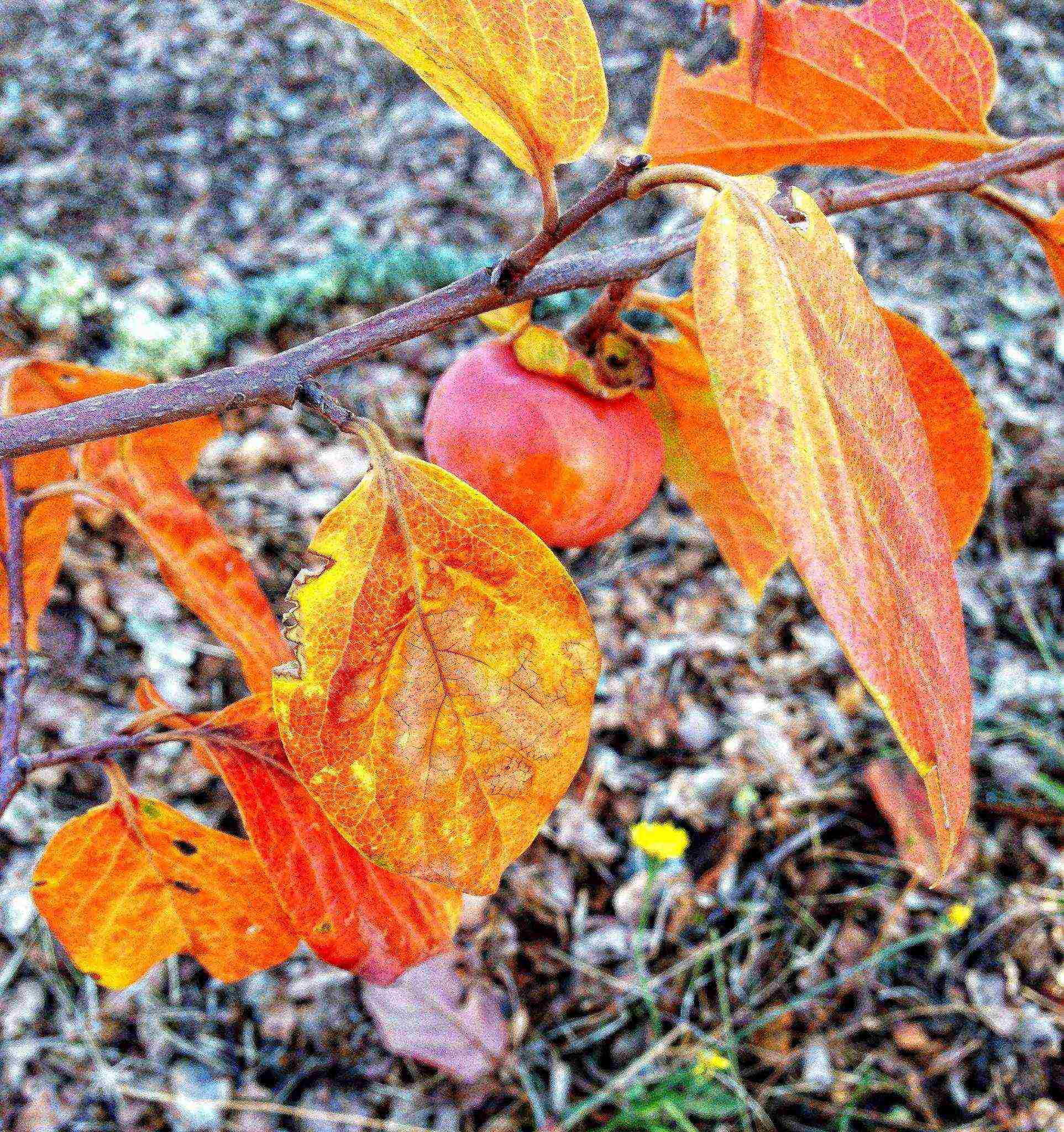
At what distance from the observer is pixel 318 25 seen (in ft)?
9.20

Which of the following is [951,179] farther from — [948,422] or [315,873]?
[315,873]

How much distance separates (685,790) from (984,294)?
56.5 inches

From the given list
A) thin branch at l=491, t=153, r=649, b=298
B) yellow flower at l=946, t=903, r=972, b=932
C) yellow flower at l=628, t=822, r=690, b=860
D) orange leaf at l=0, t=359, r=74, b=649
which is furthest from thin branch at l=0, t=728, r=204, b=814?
yellow flower at l=946, t=903, r=972, b=932

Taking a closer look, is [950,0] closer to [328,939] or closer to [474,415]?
[474,415]

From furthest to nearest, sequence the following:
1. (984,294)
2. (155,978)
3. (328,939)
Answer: (984,294)
(155,978)
(328,939)

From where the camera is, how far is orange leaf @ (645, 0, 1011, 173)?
657 mm

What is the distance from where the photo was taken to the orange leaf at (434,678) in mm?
482

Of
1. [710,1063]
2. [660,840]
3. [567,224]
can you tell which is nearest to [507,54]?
[567,224]

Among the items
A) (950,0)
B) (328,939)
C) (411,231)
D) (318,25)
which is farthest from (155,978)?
(318,25)

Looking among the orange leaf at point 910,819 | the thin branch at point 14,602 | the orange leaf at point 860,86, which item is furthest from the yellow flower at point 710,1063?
the orange leaf at point 860,86

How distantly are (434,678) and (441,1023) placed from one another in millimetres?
956

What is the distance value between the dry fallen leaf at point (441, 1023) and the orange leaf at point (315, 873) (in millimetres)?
680

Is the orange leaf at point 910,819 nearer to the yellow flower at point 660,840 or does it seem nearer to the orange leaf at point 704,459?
the yellow flower at point 660,840

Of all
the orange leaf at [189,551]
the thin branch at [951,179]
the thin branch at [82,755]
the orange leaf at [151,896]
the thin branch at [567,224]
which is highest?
the thin branch at [567,224]
